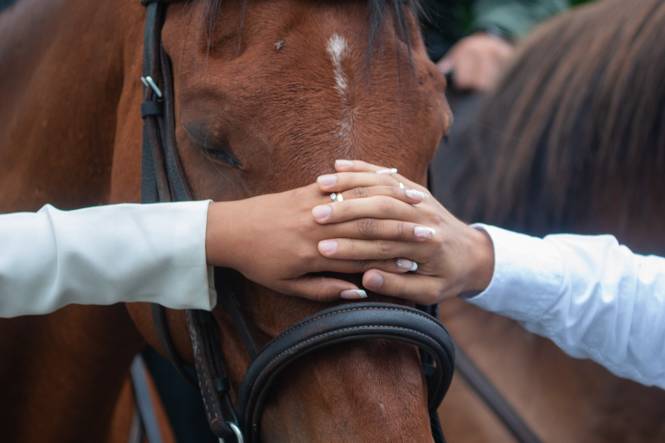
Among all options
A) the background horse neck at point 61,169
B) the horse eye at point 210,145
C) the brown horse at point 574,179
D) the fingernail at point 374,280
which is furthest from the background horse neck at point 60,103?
the brown horse at point 574,179

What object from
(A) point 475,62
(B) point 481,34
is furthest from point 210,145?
(B) point 481,34

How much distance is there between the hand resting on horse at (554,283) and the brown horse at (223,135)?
0.11 metres

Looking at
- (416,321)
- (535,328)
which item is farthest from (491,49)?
(416,321)

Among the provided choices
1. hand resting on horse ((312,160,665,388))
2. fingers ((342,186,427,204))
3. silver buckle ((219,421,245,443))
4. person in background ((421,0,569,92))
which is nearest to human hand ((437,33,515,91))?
person in background ((421,0,569,92))

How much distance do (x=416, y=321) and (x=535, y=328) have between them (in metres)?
0.47

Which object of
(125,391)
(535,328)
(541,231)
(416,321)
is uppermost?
(416,321)

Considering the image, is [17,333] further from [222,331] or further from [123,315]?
[222,331]

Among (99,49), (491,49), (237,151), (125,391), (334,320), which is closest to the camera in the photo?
(334,320)

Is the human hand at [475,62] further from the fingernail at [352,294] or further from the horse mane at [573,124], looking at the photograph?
the fingernail at [352,294]

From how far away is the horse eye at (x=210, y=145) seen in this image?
3.84 feet

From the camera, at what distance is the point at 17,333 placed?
1.56m

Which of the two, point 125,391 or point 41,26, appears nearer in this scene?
point 41,26

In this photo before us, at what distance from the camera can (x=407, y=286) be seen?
3.56 feet

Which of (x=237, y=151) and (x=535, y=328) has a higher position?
(x=237, y=151)
